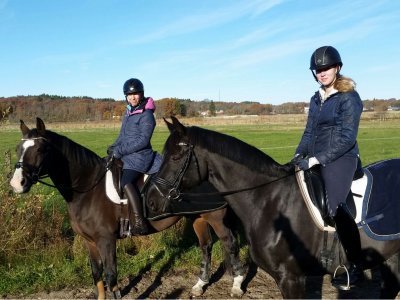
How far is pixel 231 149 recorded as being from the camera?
380 centimetres

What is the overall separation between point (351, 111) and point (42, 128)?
11.8 ft

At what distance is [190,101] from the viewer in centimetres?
13388

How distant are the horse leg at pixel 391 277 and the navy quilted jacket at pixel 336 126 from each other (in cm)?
143

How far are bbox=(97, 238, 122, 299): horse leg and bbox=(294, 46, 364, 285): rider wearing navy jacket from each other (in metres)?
2.72

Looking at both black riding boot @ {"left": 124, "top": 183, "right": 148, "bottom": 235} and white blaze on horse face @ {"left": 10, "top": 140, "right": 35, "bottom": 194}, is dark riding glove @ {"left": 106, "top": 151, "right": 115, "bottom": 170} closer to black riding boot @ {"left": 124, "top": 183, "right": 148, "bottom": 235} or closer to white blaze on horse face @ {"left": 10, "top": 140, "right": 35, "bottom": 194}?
black riding boot @ {"left": 124, "top": 183, "right": 148, "bottom": 235}

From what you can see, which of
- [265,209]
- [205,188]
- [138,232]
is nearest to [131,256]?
[138,232]

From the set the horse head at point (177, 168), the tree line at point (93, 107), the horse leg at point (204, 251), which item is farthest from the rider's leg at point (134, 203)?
the tree line at point (93, 107)

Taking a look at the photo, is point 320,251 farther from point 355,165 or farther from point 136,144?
point 136,144

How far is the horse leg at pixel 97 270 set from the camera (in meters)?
5.13

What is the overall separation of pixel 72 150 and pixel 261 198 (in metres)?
2.76

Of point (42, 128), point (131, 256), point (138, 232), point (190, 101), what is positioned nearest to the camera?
point (42, 128)

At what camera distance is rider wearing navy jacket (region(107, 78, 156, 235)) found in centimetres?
518

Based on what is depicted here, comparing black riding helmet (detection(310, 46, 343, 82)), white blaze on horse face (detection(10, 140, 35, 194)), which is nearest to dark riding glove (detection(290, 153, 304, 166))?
black riding helmet (detection(310, 46, 343, 82))

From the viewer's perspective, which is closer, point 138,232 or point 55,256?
point 138,232
